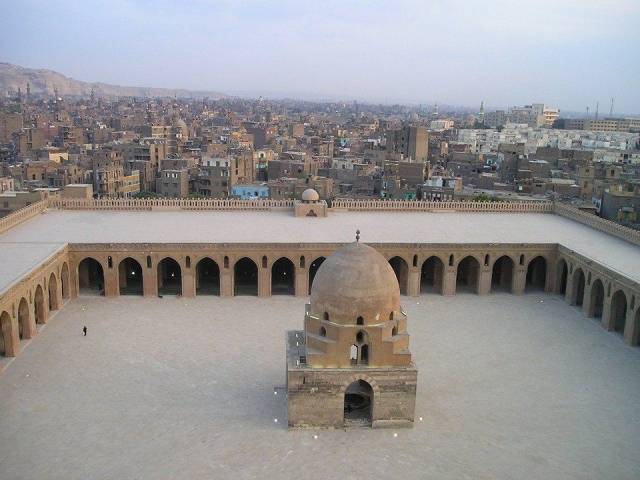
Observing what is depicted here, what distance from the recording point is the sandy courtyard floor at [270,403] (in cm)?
1839

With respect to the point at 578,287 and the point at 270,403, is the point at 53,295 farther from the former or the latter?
the point at 578,287

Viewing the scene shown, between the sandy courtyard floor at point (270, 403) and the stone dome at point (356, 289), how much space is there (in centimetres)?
358

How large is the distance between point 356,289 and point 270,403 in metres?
5.11

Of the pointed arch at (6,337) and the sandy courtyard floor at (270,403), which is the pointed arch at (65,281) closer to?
the sandy courtyard floor at (270,403)

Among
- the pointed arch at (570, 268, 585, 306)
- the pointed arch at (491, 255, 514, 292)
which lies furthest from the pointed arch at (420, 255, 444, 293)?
the pointed arch at (570, 268, 585, 306)

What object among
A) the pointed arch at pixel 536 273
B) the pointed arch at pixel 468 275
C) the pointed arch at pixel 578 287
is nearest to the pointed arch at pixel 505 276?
the pointed arch at pixel 468 275

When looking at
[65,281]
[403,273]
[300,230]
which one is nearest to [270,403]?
[403,273]

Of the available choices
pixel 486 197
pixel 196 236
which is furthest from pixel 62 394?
pixel 486 197

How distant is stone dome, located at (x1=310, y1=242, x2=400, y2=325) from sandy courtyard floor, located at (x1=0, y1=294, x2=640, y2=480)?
3.58 metres

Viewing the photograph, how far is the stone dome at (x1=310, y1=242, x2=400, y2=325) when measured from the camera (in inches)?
773

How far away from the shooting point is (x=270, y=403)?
21703 mm

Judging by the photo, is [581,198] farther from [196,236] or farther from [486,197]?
[196,236]

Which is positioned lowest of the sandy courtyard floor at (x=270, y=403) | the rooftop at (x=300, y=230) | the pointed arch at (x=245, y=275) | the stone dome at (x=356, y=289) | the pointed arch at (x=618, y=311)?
the sandy courtyard floor at (x=270, y=403)

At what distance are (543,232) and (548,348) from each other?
36.0ft
